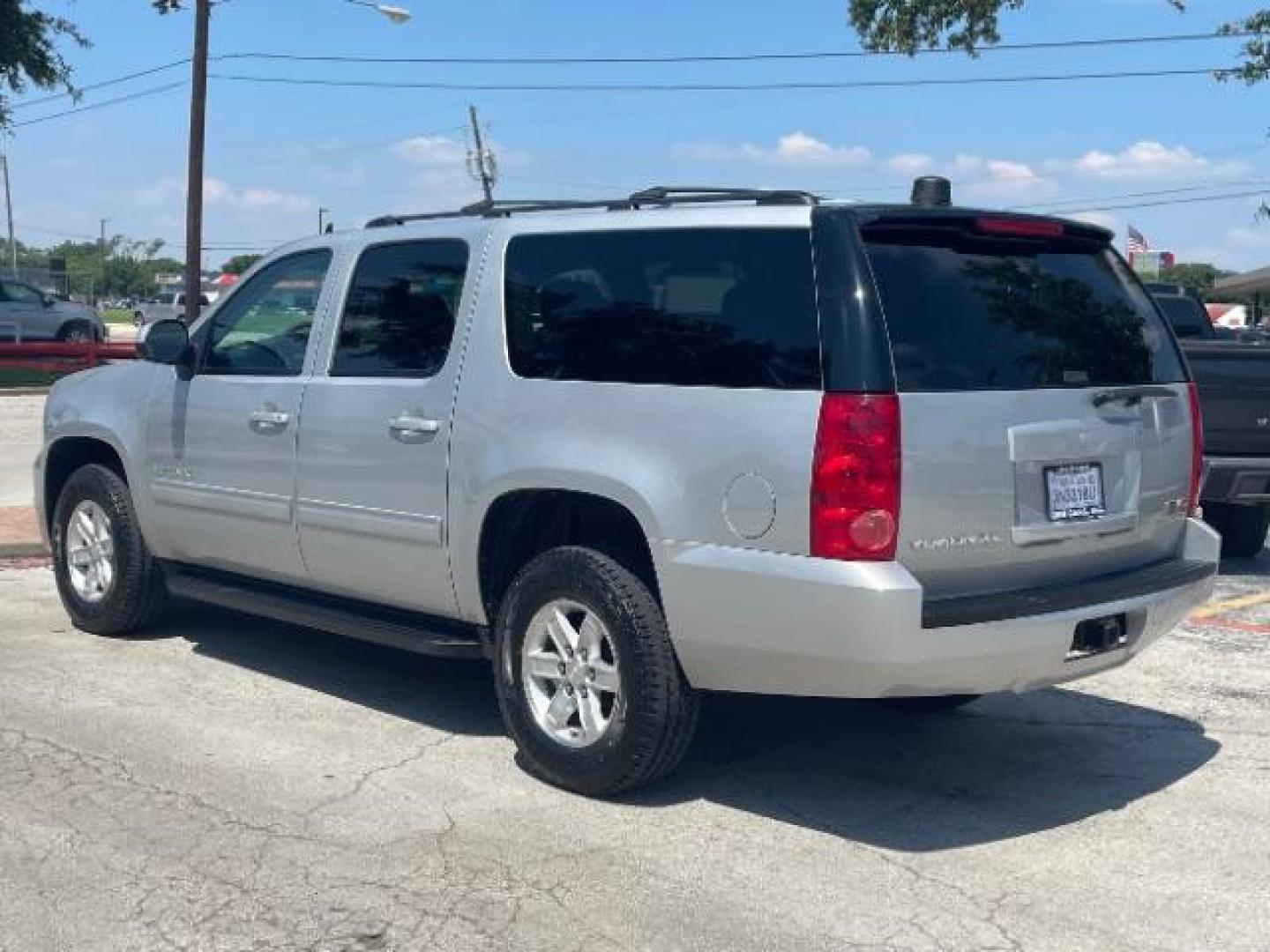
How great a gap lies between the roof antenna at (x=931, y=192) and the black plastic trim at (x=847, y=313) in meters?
0.60

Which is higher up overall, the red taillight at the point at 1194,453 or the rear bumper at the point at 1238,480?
the red taillight at the point at 1194,453

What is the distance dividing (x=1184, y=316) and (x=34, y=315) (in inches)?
1001

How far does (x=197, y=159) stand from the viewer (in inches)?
996

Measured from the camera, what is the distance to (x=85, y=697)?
20.5ft

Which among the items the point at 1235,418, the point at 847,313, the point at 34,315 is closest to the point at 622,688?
the point at 847,313

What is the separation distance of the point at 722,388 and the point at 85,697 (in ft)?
10.5

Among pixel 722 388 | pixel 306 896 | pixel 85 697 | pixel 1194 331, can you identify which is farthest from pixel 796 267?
pixel 1194 331

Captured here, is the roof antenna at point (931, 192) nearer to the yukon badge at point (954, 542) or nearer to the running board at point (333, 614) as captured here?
the yukon badge at point (954, 542)

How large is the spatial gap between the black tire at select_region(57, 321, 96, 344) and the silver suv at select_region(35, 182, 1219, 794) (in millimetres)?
27212

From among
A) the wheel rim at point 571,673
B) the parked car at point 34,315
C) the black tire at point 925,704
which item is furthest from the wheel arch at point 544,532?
the parked car at point 34,315

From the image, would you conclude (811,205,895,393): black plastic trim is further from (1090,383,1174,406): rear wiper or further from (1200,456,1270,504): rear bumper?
(1200,456,1270,504): rear bumper

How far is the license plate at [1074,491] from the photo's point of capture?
4.73m

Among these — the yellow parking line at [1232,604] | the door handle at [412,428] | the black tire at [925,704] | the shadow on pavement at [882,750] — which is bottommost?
the yellow parking line at [1232,604]

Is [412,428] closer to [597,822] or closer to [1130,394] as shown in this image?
[597,822]
